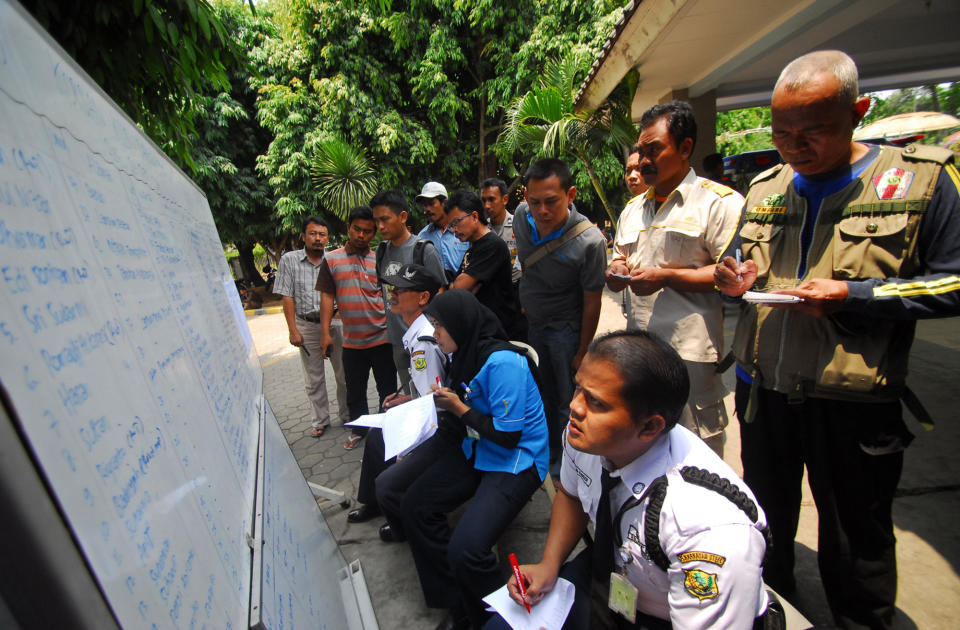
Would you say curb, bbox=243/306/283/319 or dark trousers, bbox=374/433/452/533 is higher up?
dark trousers, bbox=374/433/452/533

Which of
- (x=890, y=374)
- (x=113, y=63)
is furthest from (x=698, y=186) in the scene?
(x=113, y=63)

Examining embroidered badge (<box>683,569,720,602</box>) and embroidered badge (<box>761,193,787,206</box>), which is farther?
embroidered badge (<box>761,193,787,206</box>)

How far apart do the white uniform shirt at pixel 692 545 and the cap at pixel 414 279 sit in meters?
1.62

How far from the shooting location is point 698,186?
1.95 metres

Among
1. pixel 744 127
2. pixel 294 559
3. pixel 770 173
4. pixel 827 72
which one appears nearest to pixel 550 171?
pixel 770 173

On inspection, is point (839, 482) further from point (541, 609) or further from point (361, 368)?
point (361, 368)

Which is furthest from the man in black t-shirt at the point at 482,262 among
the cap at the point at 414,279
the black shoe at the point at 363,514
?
the black shoe at the point at 363,514

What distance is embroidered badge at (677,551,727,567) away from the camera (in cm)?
98

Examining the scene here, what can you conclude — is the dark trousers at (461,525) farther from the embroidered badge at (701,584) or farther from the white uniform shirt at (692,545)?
the embroidered badge at (701,584)

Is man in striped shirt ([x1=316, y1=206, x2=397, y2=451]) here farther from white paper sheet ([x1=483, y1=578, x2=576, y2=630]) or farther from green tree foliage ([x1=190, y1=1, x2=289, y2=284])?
green tree foliage ([x1=190, y1=1, x2=289, y2=284])

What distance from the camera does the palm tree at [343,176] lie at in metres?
9.37

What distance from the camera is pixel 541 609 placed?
1.39m

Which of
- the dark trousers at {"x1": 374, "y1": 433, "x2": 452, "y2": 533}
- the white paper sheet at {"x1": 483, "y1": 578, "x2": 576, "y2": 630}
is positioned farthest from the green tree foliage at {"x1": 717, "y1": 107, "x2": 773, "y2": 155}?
the white paper sheet at {"x1": 483, "y1": 578, "x2": 576, "y2": 630}

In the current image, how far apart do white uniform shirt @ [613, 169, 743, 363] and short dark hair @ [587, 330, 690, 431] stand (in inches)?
31.3
